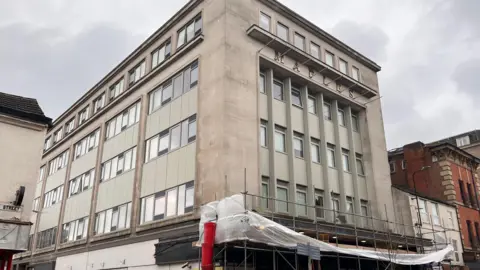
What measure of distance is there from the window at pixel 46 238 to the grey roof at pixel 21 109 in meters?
21.4

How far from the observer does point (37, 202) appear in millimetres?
42750

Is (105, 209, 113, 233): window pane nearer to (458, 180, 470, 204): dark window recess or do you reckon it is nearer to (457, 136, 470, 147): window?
(458, 180, 470, 204): dark window recess

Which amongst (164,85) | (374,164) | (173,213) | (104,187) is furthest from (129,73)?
(374,164)

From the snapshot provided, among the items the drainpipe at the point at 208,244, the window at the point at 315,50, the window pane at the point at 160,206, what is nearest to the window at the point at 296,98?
the window at the point at 315,50

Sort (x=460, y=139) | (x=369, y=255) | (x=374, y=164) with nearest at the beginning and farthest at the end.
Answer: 1. (x=369, y=255)
2. (x=374, y=164)
3. (x=460, y=139)

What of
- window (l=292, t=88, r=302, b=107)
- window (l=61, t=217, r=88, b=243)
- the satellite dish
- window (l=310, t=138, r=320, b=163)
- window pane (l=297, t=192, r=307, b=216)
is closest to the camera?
the satellite dish

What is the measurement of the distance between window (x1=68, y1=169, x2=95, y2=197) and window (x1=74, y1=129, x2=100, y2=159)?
2.14m

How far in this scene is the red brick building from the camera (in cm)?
3434

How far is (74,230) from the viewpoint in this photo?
3216 centimetres

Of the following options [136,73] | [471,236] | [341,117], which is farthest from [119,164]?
[471,236]

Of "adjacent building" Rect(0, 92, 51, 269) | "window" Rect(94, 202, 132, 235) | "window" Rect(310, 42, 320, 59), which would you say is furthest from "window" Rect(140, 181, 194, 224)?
"window" Rect(310, 42, 320, 59)

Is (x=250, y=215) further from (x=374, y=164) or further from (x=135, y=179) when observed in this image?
(x=374, y=164)

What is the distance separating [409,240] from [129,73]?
22.7m

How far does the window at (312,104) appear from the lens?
2565cm
